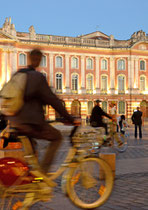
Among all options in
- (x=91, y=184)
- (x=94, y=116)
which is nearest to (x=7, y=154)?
(x=91, y=184)

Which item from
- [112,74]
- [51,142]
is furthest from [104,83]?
[51,142]

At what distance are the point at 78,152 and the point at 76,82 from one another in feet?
138

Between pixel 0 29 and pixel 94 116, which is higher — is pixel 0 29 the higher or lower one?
the higher one

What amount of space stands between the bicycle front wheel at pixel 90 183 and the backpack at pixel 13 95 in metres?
1.02

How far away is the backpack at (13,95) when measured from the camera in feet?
12.1

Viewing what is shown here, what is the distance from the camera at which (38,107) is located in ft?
12.8

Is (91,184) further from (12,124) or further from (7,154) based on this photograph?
(7,154)

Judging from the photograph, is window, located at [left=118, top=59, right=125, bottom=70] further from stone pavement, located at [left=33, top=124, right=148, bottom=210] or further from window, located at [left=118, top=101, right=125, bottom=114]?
stone pavement, located at [left=33, top=124, right=148, bottom=210]

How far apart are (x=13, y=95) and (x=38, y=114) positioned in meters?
0.36

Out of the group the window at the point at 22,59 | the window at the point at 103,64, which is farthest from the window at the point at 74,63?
the window at the point at 22,59

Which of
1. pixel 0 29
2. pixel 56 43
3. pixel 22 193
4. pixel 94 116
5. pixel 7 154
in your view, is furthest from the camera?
pixel 56 43

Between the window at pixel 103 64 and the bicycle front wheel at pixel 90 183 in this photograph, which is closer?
the bicycle front wheel at pixel 90 183

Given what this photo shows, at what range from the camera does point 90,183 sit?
432 cm

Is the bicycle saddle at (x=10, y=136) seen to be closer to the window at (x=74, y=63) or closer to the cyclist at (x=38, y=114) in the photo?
the cyclist at (x=38, y=114)
